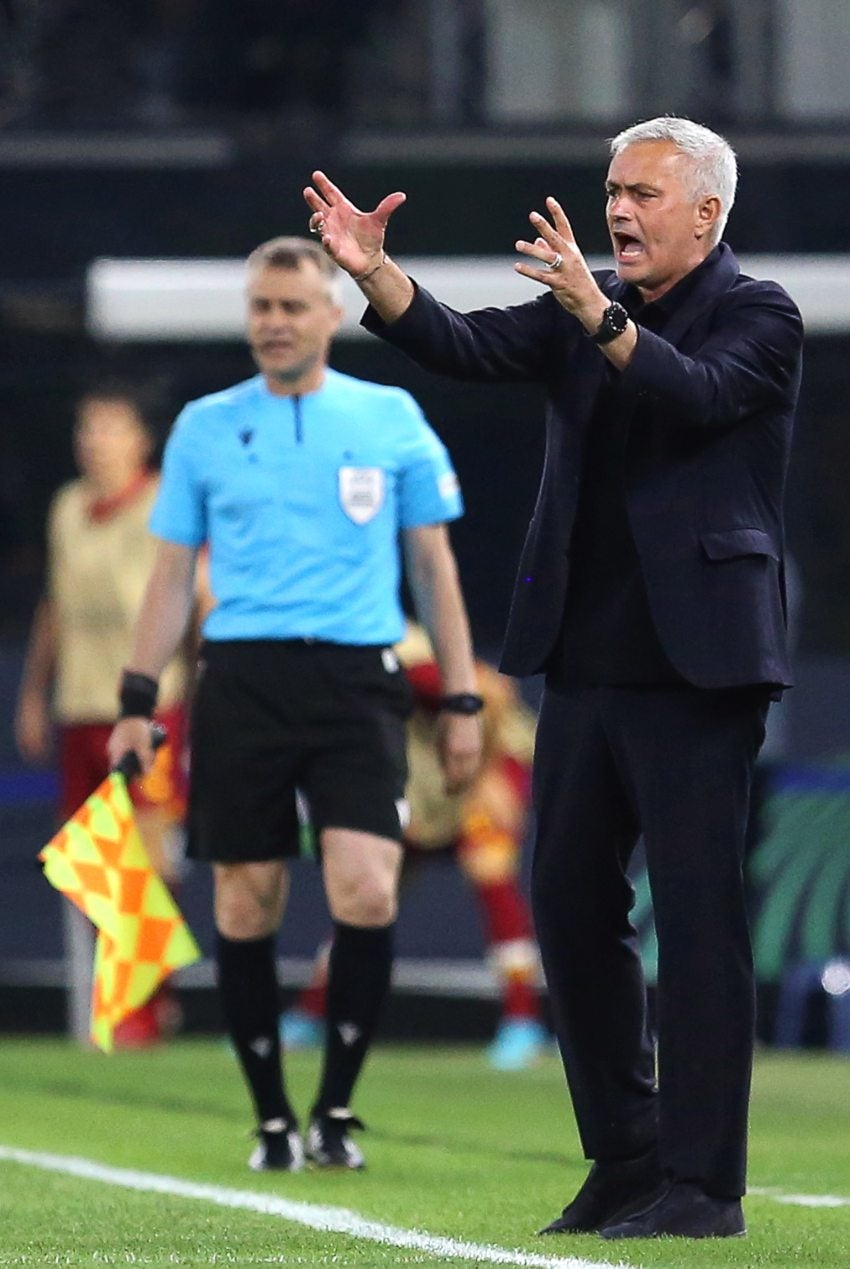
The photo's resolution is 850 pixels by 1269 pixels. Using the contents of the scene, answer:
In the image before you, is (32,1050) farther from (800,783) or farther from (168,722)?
(800,783)

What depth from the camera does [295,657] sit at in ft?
24.6

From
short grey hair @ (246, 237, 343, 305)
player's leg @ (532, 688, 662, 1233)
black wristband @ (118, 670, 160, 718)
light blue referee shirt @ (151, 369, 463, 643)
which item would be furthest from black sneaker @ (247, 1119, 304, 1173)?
short grey hair @ (246, 237, 343, 305)

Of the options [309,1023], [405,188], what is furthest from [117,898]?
[405,188]

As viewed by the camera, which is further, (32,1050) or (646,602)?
(32,1050)

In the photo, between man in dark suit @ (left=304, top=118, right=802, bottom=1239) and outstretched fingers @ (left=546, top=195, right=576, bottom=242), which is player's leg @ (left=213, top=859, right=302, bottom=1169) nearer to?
man in dark suit @ (left=304, top=118, right=802, bottom=1239)

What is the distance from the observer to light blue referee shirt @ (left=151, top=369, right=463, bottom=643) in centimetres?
751

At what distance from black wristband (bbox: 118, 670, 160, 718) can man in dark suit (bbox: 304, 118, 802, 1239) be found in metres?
1.92

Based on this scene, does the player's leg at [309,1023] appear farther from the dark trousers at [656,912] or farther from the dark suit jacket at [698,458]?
the dark suit jacket at [698,458]

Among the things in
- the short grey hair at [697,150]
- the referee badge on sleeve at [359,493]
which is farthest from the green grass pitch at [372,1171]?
the short grey hair at [697,150]

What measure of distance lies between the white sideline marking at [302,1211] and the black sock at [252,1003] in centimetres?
37

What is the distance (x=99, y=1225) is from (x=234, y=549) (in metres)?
1.98

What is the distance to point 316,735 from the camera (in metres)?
7.45

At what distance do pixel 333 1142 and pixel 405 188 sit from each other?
21.8 feet

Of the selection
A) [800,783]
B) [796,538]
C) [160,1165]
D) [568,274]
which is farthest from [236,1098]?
[568,274]
